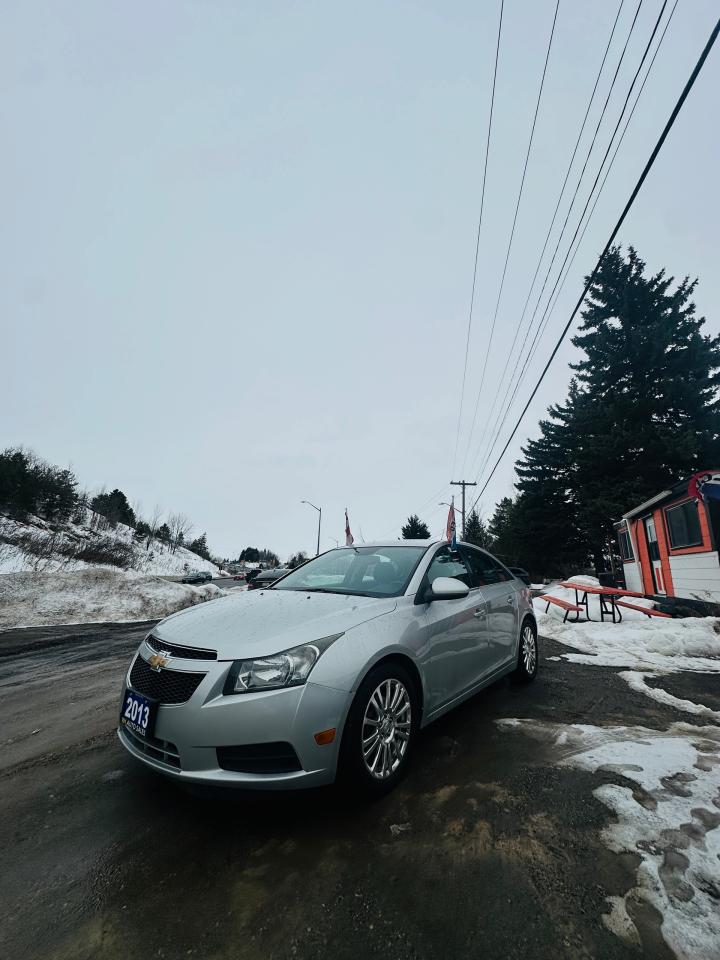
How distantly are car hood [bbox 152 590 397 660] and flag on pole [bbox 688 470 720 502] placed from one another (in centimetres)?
1007

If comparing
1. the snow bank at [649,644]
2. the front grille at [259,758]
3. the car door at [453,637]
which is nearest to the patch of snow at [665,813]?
the car door at [453,637]

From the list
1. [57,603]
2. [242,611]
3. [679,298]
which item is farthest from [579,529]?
[242,611]

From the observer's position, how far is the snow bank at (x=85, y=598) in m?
12.2

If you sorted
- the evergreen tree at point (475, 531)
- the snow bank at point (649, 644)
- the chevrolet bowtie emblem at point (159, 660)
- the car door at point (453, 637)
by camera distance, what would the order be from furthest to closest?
the evergreen tree at point (475, 531)
the snow bank at point (649, 644)
the car door at point (453, 637)
the chevrolet bowtie emblem at point (159, 660)

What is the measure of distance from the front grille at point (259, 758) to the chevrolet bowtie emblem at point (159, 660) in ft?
1.93

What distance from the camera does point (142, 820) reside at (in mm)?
2369

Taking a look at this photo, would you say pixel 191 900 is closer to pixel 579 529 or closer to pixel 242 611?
pixel 242 611

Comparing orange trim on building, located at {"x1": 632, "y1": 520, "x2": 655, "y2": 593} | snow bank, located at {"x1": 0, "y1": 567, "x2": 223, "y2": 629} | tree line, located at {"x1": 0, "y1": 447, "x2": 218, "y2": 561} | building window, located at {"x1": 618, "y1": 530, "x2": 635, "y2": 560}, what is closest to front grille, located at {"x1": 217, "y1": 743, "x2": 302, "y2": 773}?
snow bank, located at {"x1": 0, "y1": 567, "x2": 223, "y2": 629}

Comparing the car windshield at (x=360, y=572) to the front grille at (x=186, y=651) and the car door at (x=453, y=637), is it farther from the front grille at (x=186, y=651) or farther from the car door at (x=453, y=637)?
the front grille at (x=186, y=651)

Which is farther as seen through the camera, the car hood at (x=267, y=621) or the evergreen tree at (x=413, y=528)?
the evergreen tree at (x=413, y=528)

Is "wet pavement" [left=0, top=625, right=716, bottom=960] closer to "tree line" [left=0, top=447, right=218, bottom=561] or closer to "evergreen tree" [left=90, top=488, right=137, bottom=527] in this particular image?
"tree line" [left=0, top=447, right=218, bottom=561]

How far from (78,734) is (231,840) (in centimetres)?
224

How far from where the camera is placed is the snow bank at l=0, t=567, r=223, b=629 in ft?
39.9

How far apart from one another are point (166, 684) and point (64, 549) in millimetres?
27564
